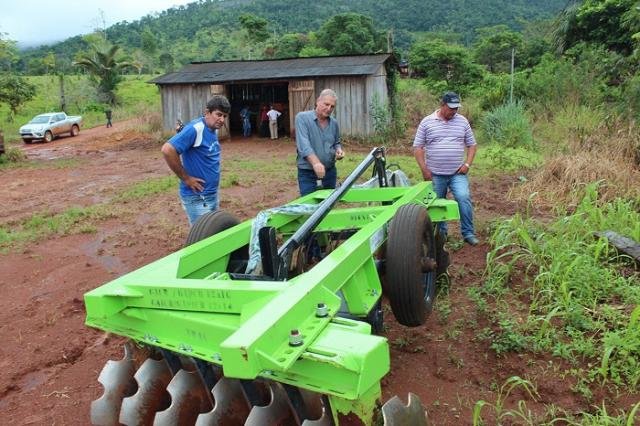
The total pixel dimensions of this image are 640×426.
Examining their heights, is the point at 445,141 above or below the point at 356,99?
below

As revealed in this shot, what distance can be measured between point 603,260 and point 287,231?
290 cm

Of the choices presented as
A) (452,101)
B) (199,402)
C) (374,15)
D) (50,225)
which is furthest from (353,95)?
(374,15)

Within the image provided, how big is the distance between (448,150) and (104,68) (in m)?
38.6

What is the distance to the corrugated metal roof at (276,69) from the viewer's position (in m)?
18.5

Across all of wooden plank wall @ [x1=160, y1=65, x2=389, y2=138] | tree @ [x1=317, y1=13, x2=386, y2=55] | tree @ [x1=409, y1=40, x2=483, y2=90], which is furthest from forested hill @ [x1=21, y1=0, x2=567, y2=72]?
wooden plank wall @ [x1=160, y1=65, x2=389, y2=138]

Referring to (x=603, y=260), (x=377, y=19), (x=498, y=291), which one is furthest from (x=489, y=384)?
(x=377, y=19)

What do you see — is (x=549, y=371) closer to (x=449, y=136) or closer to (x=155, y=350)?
(x=155, y=350)

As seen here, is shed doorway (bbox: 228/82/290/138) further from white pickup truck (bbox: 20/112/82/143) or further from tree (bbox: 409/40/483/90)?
tree (bbox: 409/40/483/90)

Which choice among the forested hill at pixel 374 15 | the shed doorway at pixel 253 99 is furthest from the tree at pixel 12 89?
the forested hill at pixel 374 15

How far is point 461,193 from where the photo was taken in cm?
587

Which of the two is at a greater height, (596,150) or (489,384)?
(596,150)

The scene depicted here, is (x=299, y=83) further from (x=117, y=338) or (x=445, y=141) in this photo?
(x=117, y=338)

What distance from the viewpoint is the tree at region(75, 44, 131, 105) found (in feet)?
130

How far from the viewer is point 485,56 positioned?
43062mm
